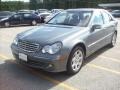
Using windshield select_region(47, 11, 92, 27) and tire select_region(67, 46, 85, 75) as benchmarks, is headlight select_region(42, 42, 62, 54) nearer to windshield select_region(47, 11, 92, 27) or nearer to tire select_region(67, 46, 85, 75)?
tire select_region(67, 46, 85, 75)

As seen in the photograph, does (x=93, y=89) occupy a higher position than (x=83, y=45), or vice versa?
(x=83, y=45)

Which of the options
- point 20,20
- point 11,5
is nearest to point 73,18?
point 20,20

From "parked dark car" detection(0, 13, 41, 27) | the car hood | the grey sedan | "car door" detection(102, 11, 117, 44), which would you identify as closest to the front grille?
the grey sedan

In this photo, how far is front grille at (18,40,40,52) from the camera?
5.39m

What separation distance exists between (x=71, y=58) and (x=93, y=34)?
1.40 metres

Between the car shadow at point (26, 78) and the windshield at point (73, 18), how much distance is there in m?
1.70

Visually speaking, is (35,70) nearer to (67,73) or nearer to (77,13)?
(67,73)

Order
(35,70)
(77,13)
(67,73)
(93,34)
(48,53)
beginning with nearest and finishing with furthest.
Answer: (48,53) → (67,73) → (35,70) → (93,34) → (77,13)

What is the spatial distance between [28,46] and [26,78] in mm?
758

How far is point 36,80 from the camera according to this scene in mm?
5352

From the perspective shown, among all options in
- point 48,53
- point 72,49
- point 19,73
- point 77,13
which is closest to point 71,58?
point 72,49

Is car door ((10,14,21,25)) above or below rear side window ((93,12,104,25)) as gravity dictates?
below

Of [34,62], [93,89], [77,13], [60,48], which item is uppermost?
[77,13]

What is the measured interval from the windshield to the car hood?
355mm
